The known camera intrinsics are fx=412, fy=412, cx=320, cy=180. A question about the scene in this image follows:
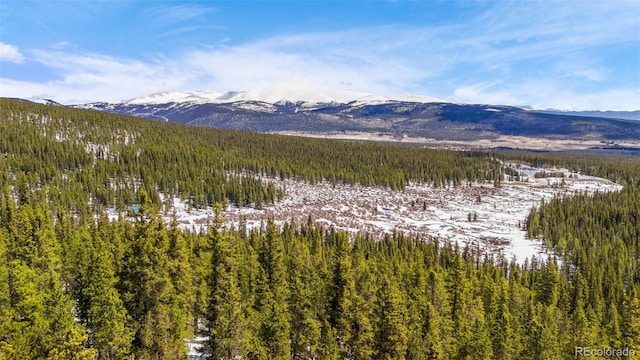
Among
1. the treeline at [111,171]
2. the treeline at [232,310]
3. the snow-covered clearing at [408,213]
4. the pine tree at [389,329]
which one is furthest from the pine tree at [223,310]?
the treeline at [111,171]

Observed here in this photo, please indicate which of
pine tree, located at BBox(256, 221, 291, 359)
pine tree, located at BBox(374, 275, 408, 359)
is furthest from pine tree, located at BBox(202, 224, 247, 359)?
pine tree, located at BBox(374, 275, 408, 359)

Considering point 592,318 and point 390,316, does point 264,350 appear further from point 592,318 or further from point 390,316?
point 592,318

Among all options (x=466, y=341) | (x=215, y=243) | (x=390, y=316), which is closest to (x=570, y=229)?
(x=466, y=341)

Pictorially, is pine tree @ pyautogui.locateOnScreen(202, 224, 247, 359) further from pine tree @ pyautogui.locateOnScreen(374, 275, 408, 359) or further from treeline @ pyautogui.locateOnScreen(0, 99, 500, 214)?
treeline @ pyautogui.locateOnScreen(0, 99, 500, 214)

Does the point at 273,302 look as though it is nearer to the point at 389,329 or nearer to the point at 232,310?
the point at 232,310

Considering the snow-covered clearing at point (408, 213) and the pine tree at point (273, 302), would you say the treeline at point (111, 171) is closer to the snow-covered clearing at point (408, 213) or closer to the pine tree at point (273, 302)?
the snow-covered clearing at point (408, 213)
